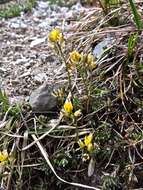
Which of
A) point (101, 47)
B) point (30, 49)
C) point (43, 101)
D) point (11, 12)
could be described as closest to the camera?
point (43, 101)

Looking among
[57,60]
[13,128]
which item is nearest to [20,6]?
[57,60]

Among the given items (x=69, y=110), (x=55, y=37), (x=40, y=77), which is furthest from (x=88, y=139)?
(x=40, y=77)

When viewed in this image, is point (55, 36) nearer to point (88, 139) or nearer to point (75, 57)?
point (75, 57)

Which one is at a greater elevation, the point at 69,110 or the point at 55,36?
the point at 55,36

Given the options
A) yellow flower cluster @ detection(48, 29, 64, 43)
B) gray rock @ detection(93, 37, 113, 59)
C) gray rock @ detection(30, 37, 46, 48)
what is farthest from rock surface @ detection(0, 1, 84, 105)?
yellow flower cluster @ detection(48, 29, 64, 43)

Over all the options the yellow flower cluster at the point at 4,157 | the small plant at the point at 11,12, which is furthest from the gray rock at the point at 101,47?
the small plant at the point at 11,12

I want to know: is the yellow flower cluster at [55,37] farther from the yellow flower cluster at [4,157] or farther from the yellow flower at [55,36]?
the yellow flower cluster at [4,157]

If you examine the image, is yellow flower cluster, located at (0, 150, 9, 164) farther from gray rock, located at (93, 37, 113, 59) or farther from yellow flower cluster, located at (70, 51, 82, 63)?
gray rock, located at (93, 37, 113, 59)

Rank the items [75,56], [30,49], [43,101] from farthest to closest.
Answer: [30,49], [43,101], [75,56]
